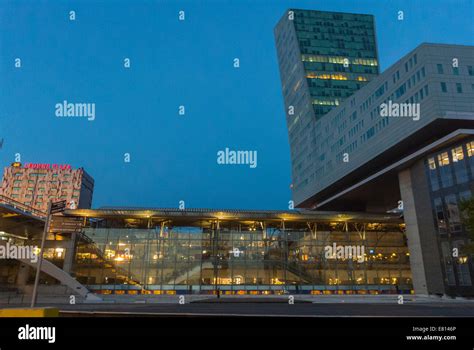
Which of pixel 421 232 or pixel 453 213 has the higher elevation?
pixel 453 213

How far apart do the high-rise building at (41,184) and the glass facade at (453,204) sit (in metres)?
142

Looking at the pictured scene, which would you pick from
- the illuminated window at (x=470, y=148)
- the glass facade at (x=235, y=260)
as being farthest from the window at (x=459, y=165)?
the glass facade at (x=235, y=260)

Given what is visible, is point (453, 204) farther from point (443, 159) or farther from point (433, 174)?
point (443, 159)

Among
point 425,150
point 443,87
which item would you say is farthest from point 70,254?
point 443,87

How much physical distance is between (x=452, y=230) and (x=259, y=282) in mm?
27541

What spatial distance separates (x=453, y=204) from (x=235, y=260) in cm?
3100

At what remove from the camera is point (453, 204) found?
4238 cm

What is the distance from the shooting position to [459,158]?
4188 centimetres

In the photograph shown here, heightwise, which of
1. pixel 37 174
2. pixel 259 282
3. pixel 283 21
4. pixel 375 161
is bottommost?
pixel 259 282

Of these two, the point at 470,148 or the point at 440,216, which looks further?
the point at 440,216

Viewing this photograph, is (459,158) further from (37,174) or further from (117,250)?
(37,174)
